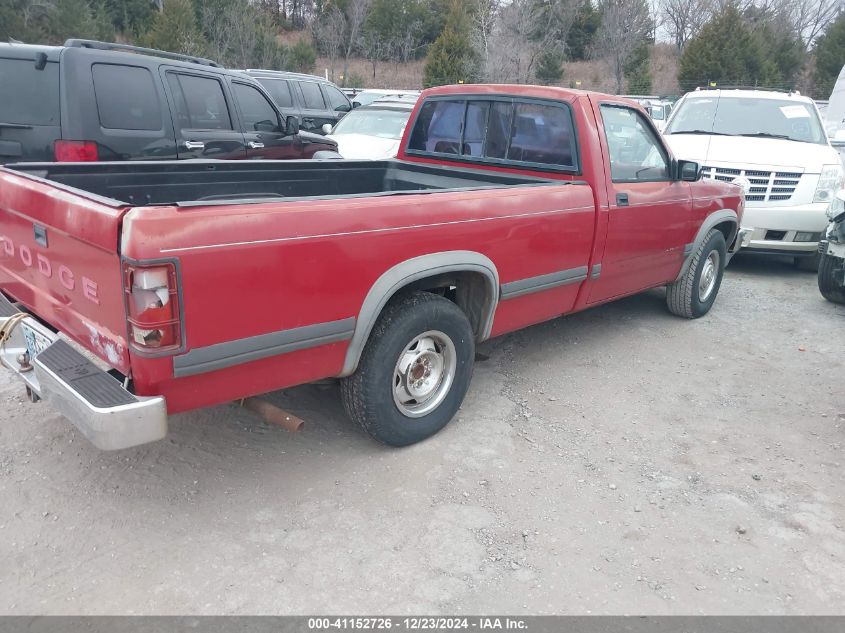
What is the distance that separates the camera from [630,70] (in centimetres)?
3431

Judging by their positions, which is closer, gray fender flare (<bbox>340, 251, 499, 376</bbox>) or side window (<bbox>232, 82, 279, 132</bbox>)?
gray fender flare (<bbox>340, 251, 499, 376</bbox>)

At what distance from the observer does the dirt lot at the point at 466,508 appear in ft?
9.28

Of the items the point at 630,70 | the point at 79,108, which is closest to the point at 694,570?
the point at 79,108

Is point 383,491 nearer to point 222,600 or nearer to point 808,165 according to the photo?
point 222,600

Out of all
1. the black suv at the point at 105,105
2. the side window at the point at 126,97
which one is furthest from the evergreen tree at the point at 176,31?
the side window at the point at 126,97

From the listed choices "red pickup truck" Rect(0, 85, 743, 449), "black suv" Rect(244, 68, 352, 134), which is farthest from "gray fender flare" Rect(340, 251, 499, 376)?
"black suv" Rect(244, 68, 352, 134)

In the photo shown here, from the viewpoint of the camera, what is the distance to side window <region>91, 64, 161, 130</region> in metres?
6.21

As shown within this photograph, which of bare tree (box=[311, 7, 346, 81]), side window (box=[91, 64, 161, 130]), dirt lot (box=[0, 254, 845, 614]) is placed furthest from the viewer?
bare tree (box=[311, 7, 346, 81])

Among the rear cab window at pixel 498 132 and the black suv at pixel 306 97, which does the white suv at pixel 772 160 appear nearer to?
the rear cab window at pixel 498 132

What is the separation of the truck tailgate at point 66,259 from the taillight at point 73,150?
270cm

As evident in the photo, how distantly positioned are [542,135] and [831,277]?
149 inches

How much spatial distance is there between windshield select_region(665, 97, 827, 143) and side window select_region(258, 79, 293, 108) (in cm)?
859

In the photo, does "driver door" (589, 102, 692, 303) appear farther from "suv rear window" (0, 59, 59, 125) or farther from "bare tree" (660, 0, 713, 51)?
"bare tree" (660, 0, 713, 51)

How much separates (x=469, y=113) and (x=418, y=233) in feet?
6.93
